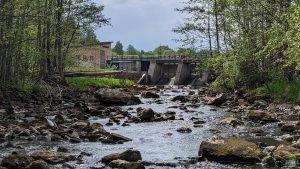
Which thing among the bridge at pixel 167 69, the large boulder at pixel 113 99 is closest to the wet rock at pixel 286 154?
the large boulder at pixel 113 99

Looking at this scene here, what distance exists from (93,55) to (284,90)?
7018 cm

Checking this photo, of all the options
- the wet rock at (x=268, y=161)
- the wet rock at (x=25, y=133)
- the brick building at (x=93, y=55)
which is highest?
the brick building at (x=93, y=55)

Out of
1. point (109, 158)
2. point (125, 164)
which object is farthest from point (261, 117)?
point (125, 164)

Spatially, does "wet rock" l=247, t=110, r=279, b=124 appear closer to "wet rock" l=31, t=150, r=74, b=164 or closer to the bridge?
"wet rock" l=31, t=150, r=74, b=164

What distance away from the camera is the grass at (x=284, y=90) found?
26.8m

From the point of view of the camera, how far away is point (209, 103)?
98.6ft

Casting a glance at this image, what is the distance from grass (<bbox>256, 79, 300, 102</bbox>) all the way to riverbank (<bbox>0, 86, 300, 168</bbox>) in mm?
1029

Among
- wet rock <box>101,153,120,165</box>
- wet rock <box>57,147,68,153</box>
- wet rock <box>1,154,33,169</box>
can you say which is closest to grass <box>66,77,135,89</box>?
wet rock <box>57,147,68,153</box>

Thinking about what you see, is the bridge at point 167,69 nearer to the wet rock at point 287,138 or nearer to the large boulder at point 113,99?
the large boulder at point 113,99

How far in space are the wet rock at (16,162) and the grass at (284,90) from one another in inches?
704

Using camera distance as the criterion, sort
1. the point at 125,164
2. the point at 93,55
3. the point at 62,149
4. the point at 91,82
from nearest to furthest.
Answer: the point at 125,164, the point at 62,149, the point at 91,82, the point at 93,55

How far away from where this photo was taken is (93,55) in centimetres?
9550

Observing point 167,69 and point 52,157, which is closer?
point 52,157

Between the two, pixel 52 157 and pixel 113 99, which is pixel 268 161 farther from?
pixel 113 99
